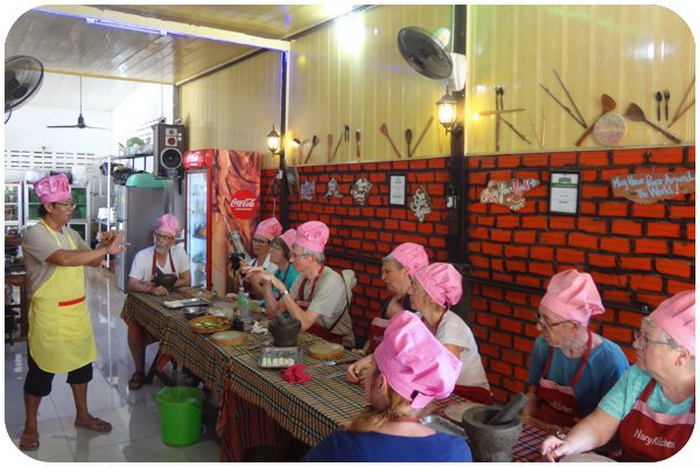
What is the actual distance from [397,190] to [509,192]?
129 cm

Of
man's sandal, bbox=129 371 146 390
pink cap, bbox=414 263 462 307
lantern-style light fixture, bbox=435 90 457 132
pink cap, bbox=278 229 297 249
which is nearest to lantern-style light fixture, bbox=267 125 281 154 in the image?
pink cap, bbox=278 229 297 249

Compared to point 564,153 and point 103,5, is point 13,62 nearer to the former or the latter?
point 103,5

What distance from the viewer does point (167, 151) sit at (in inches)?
362

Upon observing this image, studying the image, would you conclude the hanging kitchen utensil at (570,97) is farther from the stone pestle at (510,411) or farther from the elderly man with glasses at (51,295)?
the elderly man with glasses at (51,295)

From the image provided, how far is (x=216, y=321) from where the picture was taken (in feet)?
12.9

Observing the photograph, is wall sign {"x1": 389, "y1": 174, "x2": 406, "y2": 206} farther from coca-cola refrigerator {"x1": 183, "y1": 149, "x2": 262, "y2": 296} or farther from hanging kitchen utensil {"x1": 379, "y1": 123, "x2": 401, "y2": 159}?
coca-cola refrigerator {"x1": 183, "y1": 149, "x2": 262, "y2": 296}

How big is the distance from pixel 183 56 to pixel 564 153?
5781 millimetres

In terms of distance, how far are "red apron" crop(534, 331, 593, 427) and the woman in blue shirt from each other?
113 centimetres

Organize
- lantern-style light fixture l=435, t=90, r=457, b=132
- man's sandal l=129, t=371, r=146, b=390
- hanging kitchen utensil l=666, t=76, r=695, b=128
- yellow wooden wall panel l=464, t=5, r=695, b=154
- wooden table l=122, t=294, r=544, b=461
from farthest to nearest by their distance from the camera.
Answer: man's sandal l=129, t=371, r=146, b=390, lantern-style light fixture l=435, t=90, r=457, b=132, yellow wooden wall panel l=464, t=5, r=695, b=154, hanging kitchen utensil l=666, t=76, r=695, b=128, wooden table l=122, t=294, r=544, b=461

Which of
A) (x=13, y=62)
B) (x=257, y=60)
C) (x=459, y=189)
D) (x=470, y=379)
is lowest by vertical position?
(x=470, y=379)

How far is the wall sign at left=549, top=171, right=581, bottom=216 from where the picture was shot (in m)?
3.71

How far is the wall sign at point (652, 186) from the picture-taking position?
10.4 ft

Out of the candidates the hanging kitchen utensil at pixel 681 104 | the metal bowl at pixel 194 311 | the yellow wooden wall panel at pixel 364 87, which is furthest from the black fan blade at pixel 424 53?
the metal bowl at pixel 194 311

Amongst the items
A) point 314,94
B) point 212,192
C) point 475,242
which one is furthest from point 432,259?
point 212,192
